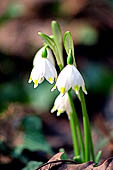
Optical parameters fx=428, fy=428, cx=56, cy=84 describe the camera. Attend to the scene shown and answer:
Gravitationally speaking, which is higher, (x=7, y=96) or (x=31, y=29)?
(x=31, y=29)

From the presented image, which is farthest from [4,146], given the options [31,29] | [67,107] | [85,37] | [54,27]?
[31,29]

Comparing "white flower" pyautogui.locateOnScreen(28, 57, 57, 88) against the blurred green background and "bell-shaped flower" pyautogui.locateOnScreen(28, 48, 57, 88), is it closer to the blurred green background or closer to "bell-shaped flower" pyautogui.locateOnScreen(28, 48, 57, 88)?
"bell-shaped flower" pyautogui.locateOnScreen(28, 48, 57, 88)

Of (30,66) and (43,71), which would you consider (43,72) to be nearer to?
(43,71)

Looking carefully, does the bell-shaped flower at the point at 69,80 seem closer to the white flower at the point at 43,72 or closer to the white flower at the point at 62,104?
the white flower at the point at 43,72

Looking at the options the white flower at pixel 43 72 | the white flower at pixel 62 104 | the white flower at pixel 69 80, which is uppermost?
the white flower at pixel 43 72

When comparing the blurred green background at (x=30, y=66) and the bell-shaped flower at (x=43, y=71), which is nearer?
the bell-shaped flower at (x=43, y=71)

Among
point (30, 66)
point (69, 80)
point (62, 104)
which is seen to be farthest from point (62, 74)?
point (30, 66)

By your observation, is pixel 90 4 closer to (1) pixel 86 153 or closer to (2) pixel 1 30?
(2) pixel 1 30

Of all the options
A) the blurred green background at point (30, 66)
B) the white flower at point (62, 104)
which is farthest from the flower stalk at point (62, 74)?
the blurred green background at point (30, 66)

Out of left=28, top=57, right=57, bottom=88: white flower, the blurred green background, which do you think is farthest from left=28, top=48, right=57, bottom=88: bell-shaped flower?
the blurred green background
